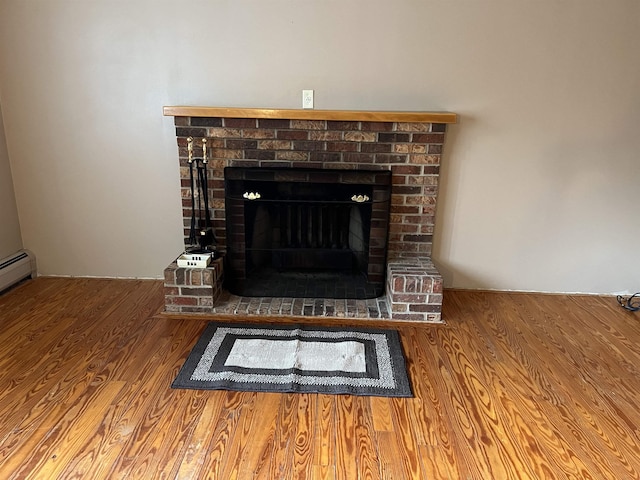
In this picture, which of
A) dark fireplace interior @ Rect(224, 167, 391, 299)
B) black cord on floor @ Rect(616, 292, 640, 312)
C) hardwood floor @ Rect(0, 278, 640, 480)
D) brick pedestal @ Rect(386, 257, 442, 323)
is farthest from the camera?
black cord on floor @ Rect(616, 292, 640, 312)

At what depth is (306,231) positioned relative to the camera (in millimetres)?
2650

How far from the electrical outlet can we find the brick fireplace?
0.12 meters

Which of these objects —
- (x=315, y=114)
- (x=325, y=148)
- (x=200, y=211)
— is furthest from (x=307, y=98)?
(x=200, y=211)

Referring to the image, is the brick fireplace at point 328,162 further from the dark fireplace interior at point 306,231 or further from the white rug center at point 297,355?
the white rug center at point 297,355

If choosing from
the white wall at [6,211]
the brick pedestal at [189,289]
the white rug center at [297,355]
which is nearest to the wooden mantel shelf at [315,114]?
the brick pedestal at [189,289]

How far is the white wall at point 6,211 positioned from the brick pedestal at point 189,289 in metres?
1.22

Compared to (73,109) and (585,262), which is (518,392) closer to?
(585,262)

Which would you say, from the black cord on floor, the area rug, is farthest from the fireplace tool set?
the black cord on floor

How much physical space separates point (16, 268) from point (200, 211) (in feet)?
4.18

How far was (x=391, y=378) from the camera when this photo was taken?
1.90m

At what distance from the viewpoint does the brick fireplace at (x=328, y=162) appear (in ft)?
8.08

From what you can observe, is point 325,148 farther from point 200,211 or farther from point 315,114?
point 200,211

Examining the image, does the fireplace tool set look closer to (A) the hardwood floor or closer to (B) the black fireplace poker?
(B) the black fireplace poker

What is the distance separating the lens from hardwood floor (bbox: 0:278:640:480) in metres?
1.43
